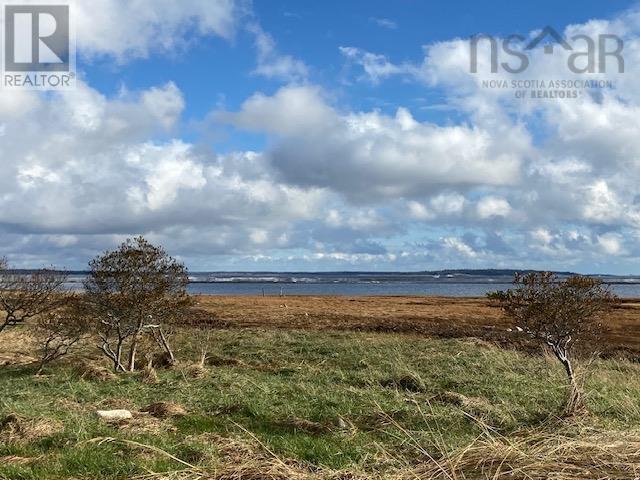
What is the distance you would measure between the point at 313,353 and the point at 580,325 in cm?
867

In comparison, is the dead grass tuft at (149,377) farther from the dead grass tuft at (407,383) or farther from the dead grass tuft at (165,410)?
the dead grass tuft at (407,383)

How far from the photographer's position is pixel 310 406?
1086 centimetres

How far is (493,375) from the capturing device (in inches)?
573

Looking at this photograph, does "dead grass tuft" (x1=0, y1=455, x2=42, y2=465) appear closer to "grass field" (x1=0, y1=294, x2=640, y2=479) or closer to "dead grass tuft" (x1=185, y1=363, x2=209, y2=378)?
"grass field" (x1=0, y1=294, x2=640, y2=479)

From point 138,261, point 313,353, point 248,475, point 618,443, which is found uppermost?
point 138,261

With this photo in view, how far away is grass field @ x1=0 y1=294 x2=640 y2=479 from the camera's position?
4.07m

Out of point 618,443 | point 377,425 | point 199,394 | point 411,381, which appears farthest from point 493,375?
point 618,443

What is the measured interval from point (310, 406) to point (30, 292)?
11458 mm

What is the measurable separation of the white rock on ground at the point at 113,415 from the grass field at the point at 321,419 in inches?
7.7

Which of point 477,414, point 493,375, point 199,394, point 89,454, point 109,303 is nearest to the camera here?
point 89,454

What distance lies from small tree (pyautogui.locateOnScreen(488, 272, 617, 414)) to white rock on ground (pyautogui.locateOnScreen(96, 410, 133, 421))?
868cm

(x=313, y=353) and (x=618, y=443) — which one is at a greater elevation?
(x=618, y=443)

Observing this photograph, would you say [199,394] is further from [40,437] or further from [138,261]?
[138,261]

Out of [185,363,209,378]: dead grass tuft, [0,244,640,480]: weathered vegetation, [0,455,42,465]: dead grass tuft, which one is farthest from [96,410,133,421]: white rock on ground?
[185,363,209,378]: dead grass tuft
